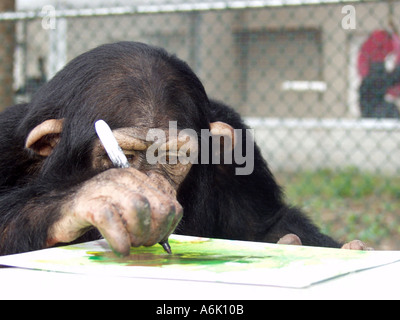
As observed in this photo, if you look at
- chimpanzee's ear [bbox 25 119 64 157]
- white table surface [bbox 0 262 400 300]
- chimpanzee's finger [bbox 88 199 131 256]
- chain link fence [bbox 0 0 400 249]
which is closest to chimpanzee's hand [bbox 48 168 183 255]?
chimpanzee's finger [bbox 88 199 131 256]

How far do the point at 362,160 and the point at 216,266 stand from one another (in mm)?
7445

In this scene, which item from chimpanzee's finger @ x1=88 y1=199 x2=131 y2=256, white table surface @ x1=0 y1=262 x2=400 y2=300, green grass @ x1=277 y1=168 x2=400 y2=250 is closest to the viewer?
white table surface @ x1=0 y1=262 x2=400 y2=300

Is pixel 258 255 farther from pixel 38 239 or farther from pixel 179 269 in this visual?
pixel 38 239

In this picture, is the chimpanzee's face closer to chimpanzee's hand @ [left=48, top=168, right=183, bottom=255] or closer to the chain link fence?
chimpanzee's hand @ [left=48, top=168, right=183, bottom=255]

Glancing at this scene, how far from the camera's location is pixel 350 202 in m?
5.90

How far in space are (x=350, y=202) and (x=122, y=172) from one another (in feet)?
15.8

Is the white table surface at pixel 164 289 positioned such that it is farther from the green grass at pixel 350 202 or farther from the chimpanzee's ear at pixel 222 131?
the green grass at pixel 350 202

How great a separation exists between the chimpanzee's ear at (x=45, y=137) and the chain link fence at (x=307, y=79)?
2.84 meters

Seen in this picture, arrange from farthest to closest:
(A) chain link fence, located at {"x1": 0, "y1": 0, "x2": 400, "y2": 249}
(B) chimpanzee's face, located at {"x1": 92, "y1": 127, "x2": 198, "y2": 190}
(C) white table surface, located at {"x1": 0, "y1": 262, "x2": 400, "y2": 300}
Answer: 1. (A) chain link fence, located at {"x1": 0, "y1": 0, "x2": 400, "y2": 249}
2. (B) chimpanzee's face, located at {"x1": 92, "y1": 127, "x2": 198, "y2": 190}
3. (C) white table surface, located at {"x1": 0, "y1": 262, "x2": 400, "y2": 300}

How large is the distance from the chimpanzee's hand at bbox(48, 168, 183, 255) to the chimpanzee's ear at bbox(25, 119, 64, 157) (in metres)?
0.61

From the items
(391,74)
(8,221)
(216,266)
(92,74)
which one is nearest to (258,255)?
(216,266)

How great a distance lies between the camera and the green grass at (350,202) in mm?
4391

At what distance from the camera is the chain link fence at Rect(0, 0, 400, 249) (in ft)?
19.5

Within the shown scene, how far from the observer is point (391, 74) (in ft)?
20.5
